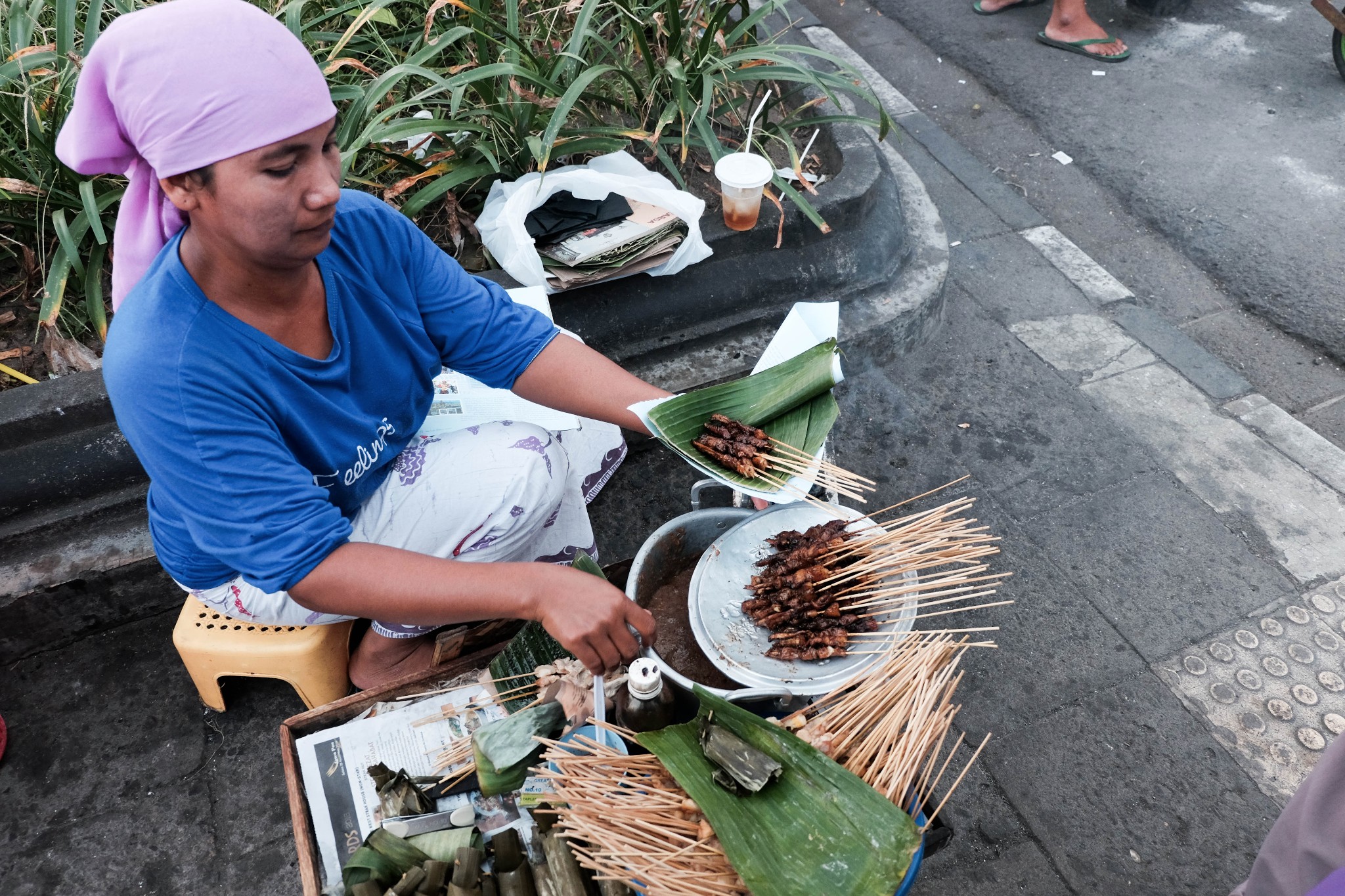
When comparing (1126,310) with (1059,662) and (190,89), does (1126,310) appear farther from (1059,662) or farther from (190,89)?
(190,89)

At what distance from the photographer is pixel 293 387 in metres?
1.99

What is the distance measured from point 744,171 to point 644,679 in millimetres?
2263

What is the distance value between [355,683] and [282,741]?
1.31 feet

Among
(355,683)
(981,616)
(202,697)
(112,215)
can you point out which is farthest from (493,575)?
(112,215)

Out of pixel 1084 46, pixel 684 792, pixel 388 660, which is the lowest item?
pixel 388 660

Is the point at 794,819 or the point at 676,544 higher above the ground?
the point at 794,819

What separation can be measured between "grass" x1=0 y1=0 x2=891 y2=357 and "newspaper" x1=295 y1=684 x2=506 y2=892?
1.77m

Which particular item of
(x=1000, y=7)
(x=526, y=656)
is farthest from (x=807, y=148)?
(x=1000, y=7)

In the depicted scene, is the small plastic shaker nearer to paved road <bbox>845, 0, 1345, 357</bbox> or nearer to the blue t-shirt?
the blue t-shirt

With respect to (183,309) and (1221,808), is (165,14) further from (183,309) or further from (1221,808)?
(1221,808)

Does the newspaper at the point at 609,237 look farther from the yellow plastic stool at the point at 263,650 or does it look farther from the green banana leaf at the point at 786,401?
the yellow plastic stool at the point at 263,650

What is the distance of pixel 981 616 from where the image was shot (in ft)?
10.0

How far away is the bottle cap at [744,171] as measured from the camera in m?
3.42

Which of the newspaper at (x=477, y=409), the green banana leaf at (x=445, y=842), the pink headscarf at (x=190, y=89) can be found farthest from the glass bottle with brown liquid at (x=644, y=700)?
the pink headscarf at (x=190, y=89)
